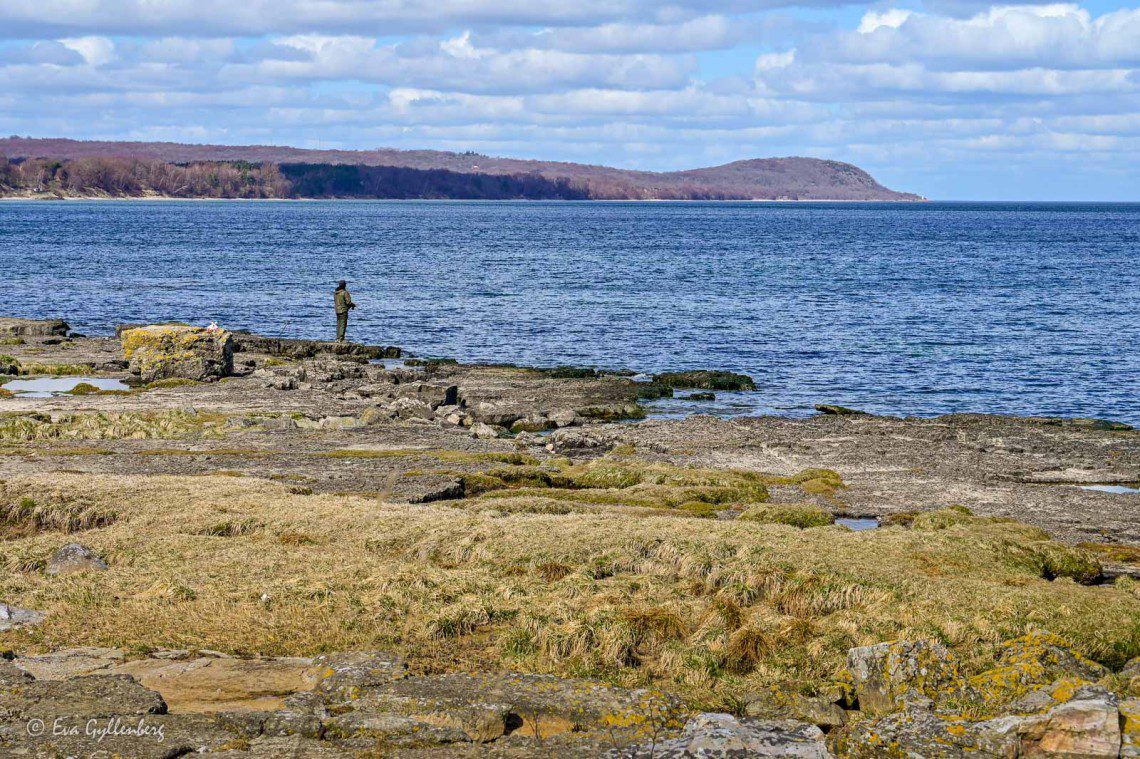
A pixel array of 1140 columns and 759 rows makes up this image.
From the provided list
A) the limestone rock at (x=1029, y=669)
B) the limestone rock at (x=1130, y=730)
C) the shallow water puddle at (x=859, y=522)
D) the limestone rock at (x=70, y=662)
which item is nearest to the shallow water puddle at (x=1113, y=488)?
the shallow water puddle at (x=859, y=522)

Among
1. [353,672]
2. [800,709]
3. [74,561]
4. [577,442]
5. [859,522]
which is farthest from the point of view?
[577,442]

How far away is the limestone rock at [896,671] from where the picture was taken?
12.4m

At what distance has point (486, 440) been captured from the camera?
34.0 meters

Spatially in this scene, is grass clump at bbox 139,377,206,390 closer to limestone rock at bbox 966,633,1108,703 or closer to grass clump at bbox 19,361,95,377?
grass clump at bbox 19,361,95,377

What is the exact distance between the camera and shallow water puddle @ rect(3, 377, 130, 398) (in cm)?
4016

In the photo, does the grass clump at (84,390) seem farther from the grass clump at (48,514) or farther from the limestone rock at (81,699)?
the limestone rock at (81,699)

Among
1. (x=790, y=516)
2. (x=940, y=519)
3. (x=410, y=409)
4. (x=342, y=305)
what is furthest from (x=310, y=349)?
(x=940, y=519)

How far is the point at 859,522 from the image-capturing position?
24.6 meters

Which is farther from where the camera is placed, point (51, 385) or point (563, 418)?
point (51, 385)

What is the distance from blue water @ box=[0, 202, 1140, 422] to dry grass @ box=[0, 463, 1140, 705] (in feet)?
79.4

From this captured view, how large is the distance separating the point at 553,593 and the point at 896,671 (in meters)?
5.59

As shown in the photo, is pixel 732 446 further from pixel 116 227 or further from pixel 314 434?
pixel 116 227

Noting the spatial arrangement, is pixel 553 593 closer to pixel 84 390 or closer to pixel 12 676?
pixel 12 676

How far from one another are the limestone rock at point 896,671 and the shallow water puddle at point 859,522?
36.1 feet
